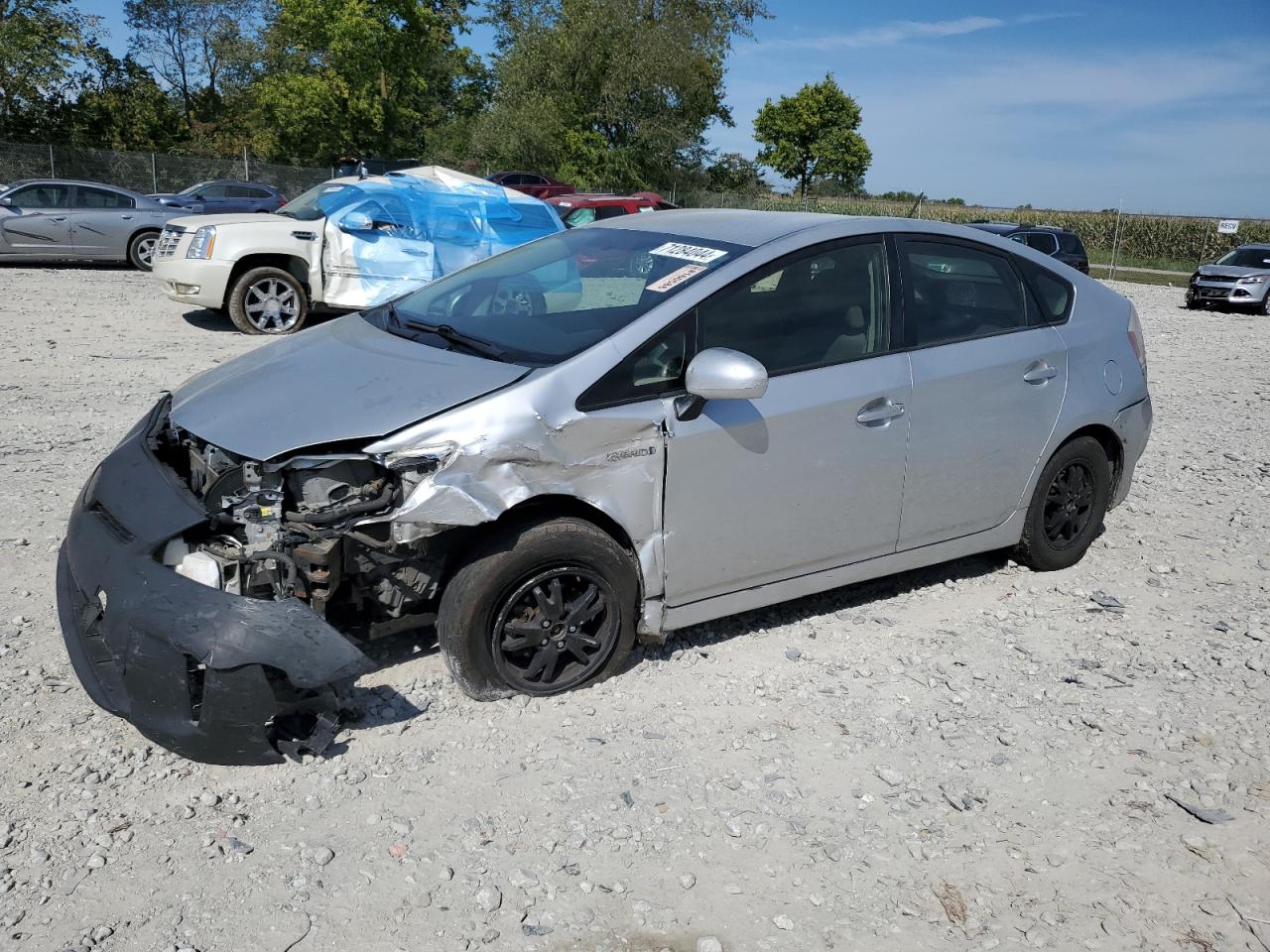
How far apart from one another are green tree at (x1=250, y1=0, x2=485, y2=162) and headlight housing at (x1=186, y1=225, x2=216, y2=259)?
105 ft

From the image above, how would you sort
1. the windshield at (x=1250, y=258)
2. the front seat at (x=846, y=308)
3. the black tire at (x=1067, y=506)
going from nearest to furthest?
the front seat at (x=846, y=308), the black tire at (x=1067, y=506), the windshield at (x=1250, y=258)

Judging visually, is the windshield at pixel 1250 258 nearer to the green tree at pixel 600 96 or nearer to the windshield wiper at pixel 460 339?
the windshield wiper at pixel 460 339

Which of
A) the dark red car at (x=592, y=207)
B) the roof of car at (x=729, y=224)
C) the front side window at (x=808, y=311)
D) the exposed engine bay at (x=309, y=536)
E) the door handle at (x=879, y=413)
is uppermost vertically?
the dark red car at (x=592, y=207)

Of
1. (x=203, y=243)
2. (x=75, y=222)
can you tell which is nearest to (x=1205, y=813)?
(x=203, y=243)

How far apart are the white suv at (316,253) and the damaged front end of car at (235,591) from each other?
26.1 ft

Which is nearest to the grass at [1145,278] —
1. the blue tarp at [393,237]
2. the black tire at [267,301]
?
the blue tarp at [393,237]

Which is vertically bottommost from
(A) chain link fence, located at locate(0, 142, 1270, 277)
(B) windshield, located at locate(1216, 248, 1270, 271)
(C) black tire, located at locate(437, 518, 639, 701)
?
(C) black tire, located at locate(437, 518, 639, 701)

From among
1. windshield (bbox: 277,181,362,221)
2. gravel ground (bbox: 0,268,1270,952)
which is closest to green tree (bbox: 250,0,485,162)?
windshield (bbox: 277,181,362,221)

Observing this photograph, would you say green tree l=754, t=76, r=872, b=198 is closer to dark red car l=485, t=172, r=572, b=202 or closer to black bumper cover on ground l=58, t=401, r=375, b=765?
dark red car l=485, t=172, r=572, b=202

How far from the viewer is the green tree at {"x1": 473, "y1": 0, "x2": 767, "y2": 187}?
146 ft

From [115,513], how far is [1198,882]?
141 inches

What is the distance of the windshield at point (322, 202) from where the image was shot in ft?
38.4

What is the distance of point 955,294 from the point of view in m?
4.76

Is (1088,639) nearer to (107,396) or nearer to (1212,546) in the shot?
(1212,546)
